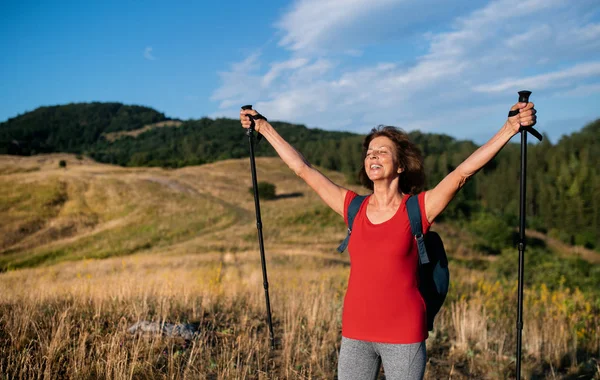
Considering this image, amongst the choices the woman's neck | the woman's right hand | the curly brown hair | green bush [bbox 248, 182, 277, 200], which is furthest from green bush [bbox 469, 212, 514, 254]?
the woman's neck

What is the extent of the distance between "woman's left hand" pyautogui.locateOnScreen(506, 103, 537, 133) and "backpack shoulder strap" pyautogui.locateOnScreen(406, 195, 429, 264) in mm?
788

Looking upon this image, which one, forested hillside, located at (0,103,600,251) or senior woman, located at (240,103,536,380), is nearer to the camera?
senior woman, located at (240,103,536,380)

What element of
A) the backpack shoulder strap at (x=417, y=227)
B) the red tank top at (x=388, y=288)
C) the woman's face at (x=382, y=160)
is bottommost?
the red tank top at (x=388, y=288)

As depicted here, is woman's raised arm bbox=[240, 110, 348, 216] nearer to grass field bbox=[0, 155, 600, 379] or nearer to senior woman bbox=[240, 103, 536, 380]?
senior woman bbox=[240, 103, 536, 380]

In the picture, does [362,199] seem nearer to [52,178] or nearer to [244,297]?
[244,297]

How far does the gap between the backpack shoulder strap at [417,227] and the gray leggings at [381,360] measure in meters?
0.56

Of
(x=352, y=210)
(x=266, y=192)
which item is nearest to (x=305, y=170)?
(x=352, y=210)

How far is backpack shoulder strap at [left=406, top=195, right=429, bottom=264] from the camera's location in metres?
2.93

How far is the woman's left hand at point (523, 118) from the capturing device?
9.61 ft

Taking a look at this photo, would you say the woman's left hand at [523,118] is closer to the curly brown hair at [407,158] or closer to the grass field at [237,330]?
the curly brown hair at [407,158]

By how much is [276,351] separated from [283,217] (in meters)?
50.3

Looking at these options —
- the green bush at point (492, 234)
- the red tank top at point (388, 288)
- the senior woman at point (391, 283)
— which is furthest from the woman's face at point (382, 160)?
the green bush at point (492, 234)

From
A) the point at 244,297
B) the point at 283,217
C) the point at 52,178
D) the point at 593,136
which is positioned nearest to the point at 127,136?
the point at 52,178

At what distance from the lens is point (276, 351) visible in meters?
5.33
